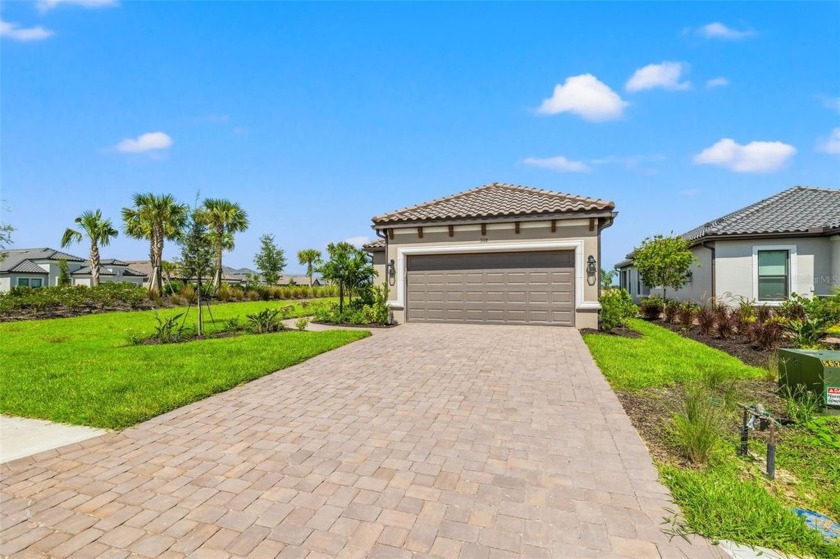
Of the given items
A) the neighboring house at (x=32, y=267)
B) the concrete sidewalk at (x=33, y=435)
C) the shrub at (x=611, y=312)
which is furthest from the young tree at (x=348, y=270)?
the neighboring house at (x=32, y=267)

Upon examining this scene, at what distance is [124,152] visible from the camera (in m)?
16.5

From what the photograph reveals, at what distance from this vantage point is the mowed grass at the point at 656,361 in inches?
263

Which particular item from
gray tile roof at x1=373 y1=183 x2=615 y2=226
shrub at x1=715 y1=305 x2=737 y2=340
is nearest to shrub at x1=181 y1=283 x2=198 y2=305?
gray tile roof at x1=373 y1=183 x2=615 y2=226

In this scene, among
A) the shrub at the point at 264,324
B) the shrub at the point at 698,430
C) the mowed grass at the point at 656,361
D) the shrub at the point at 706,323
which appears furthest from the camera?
the shrub at the point at 264,324

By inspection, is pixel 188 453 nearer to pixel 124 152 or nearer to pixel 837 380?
pixel 837 380

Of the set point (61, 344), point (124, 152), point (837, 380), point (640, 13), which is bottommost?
point (61, 344)

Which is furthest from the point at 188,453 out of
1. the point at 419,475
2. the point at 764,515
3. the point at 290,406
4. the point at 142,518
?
the point at 764,515

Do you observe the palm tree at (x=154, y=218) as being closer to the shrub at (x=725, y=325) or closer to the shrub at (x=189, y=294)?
the shrub at (x=189, y=294)

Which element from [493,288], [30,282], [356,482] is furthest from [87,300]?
[30,282]

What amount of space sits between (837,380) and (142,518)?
737 centimetres

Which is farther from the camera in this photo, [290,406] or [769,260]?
[769,260]

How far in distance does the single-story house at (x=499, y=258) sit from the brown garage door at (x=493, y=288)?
33 mm

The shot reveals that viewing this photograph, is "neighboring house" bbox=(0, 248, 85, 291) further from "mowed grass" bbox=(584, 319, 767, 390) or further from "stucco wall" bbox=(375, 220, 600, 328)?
"mowed grass" bbox=(584, 319, 767, 390)

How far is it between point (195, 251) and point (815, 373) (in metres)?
14.3
